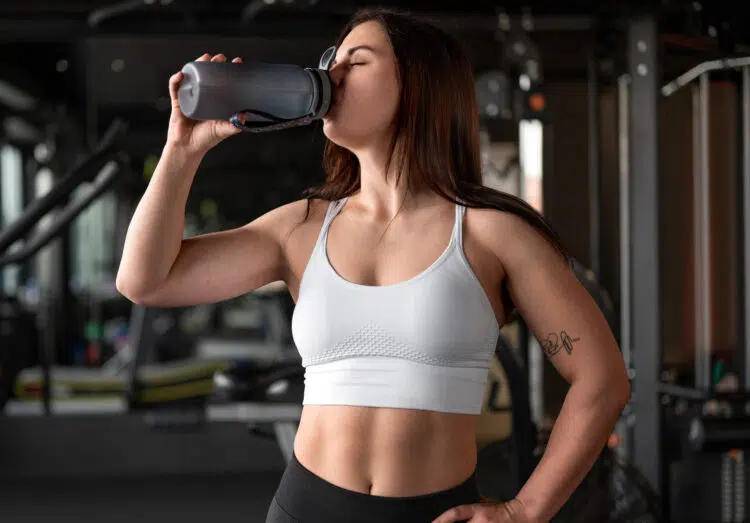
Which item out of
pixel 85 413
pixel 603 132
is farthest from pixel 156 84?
pixel 603 132

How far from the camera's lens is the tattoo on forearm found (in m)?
1.12

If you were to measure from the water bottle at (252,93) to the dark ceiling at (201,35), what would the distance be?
7.82ft

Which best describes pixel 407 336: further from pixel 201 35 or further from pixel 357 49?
pixel 201 35

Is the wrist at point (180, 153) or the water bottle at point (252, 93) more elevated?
the water bottle at point (252, 93)

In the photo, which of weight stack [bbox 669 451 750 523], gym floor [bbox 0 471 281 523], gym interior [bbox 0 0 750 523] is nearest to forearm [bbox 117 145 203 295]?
gym interior [bbox 0 0 750 523]

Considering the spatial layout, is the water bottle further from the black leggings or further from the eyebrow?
the black leggings

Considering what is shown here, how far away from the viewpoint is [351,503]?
1.12 metres

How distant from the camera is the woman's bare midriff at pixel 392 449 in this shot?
1.11 metres

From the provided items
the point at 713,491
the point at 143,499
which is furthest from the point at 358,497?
the point at 143,499

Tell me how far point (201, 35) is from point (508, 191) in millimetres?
1594

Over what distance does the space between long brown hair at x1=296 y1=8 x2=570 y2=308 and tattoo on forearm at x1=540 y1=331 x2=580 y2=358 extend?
95 mm

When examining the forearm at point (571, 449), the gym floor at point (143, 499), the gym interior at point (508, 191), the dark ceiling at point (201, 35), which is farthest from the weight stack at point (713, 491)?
the forearm at point (571, 449)

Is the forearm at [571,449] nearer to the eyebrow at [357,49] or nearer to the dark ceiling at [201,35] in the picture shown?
the eyebrow at [357,49]

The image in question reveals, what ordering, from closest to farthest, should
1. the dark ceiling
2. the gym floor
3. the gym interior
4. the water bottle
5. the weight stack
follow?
the water bottle → the gym interior → the weight stack → the dark ceiling → the gym floor
